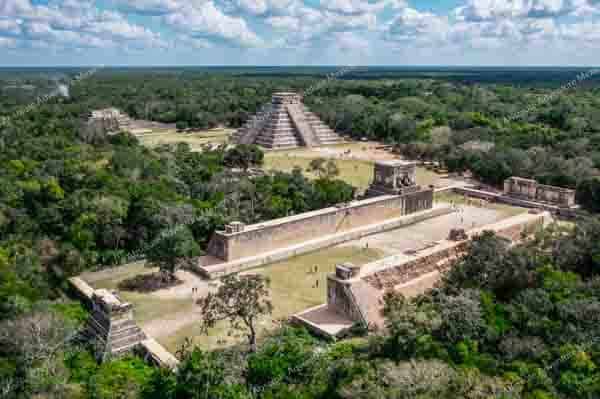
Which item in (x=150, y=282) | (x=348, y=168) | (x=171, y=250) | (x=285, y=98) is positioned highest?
(x=285, y=98)

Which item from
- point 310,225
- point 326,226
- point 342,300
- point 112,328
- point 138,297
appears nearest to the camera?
point 112,328

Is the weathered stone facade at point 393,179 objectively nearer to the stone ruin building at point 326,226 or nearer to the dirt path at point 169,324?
the stone ruin building at point 326,226

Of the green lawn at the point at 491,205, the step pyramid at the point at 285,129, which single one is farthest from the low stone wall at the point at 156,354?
the step pyramid at the point at 285,129

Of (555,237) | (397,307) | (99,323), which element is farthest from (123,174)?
(555,237)

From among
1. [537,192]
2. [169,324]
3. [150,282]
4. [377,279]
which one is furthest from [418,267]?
[537,192]

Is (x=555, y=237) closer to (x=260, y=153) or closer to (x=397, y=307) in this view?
(x=397, y=307)

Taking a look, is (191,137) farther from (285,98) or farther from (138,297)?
(138,297)

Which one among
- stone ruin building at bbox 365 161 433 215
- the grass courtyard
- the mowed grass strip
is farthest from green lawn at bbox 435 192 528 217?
the grass courtyard
